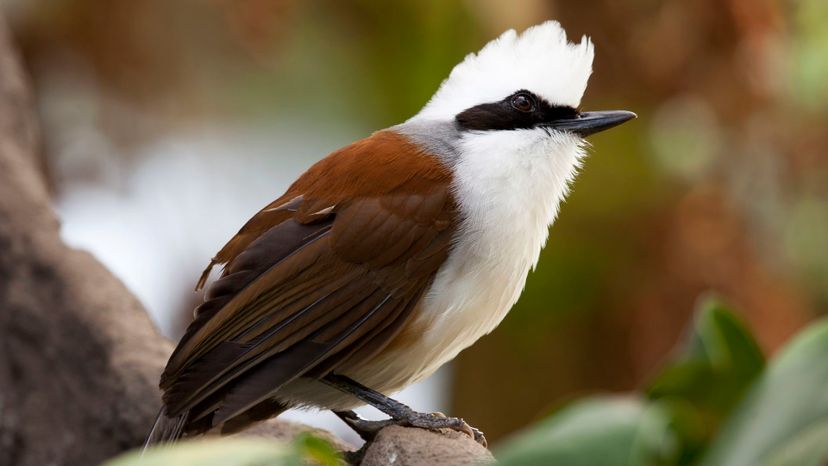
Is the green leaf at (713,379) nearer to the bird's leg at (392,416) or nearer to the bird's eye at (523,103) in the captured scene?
the bird's leg at (392,416)

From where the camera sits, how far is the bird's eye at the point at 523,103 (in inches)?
140

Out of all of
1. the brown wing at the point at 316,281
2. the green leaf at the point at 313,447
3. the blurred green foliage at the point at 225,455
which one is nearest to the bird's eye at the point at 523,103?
the brown wing at the point at 316,281

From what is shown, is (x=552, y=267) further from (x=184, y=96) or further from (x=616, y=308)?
(x=184, y=96)

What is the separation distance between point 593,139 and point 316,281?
4118mm

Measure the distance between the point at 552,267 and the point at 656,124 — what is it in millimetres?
1039

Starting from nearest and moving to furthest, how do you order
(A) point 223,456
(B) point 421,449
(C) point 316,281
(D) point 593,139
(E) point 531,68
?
(A) point 223,456 < (B) point 421,449 < (C) point 316,281 < (E) point 531,68 < (D) point 593,139

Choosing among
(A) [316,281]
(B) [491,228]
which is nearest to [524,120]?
(B) [491,228]

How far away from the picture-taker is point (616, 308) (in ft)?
24.0

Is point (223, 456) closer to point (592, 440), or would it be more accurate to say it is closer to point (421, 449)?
point (592, 440)

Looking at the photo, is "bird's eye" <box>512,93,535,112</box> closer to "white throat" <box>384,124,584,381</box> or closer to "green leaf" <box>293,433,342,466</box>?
"white throat" <box>384,124,584,381</box>

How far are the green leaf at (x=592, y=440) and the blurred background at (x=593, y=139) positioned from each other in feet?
15.0

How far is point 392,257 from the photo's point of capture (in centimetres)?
333

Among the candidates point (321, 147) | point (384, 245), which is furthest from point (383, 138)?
point (321, 147)

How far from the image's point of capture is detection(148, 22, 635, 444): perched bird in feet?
10.6
